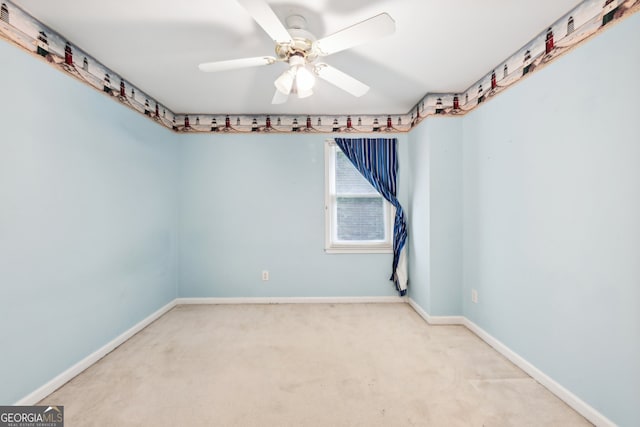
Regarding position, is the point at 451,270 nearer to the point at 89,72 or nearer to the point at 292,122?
the point at 292,122

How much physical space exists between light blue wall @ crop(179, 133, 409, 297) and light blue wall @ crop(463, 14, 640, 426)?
1.38 m

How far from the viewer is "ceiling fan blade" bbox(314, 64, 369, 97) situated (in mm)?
1704

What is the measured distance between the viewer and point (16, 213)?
5.16ft

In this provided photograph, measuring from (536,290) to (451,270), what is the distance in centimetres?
92

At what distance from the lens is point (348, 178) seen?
3.45 meters

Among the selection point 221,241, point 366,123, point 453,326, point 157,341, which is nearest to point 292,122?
point 366,123

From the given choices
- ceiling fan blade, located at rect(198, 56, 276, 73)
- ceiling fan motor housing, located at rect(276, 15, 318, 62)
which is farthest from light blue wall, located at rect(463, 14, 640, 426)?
ceiling fan blade, located at rect(198, 56, 276, 73)

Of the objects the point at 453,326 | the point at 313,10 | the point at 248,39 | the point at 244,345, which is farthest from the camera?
the point at 453,326

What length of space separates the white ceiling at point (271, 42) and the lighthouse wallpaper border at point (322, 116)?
0.24 ft

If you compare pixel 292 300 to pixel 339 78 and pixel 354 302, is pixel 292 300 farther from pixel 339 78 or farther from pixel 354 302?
pixel 339 78

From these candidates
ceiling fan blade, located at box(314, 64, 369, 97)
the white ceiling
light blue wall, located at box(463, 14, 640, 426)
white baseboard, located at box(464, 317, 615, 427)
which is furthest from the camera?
ceiling fan blade, located at box(314, 64, 369, 97)

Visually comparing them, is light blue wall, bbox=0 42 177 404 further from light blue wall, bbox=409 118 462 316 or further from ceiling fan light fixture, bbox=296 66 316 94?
light blue wall, bbox=409 118 462 316

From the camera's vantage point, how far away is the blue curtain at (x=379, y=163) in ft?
10.8

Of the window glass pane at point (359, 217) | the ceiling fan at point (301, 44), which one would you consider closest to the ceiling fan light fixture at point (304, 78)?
the ceiling fan at point (301, 44)
